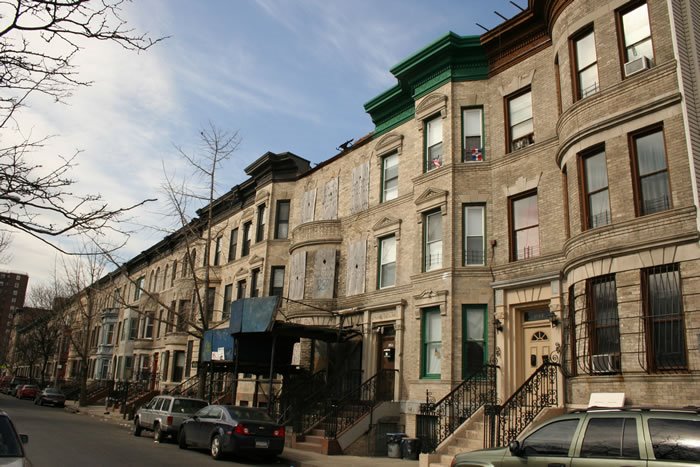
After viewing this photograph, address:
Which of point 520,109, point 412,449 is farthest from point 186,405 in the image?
point 520,109

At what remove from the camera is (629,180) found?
12656 millimetres

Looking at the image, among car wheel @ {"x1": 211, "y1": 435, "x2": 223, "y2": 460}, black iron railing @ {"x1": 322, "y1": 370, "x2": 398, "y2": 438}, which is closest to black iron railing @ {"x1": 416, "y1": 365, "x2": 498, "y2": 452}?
black iron railing @ {"x1": 322, "y1": 370, "x2": 398, "y2": 438}

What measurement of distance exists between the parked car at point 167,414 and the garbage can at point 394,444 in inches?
264

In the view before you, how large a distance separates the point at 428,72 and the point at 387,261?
22.0 feet

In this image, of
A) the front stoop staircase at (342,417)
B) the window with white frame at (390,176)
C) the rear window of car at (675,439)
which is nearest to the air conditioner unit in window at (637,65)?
the rear window of car at (675,439)

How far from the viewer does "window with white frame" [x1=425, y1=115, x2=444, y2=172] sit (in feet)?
65.1

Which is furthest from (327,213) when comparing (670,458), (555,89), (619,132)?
(670,458)

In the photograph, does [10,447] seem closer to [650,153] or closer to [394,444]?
[394,444]

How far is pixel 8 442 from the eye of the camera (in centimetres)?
742

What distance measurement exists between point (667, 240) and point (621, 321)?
6.07 ft

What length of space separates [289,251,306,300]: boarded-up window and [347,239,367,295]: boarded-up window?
2417mm

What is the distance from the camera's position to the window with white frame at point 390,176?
22.1 metres

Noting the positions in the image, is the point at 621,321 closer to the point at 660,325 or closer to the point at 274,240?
the point at 660,325

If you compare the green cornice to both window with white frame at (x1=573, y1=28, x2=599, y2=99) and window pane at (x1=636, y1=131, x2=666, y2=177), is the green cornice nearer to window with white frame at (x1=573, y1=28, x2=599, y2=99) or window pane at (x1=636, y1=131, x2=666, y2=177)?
window with white frame at (x1=573, y1=28, x2=599, y2=99)
